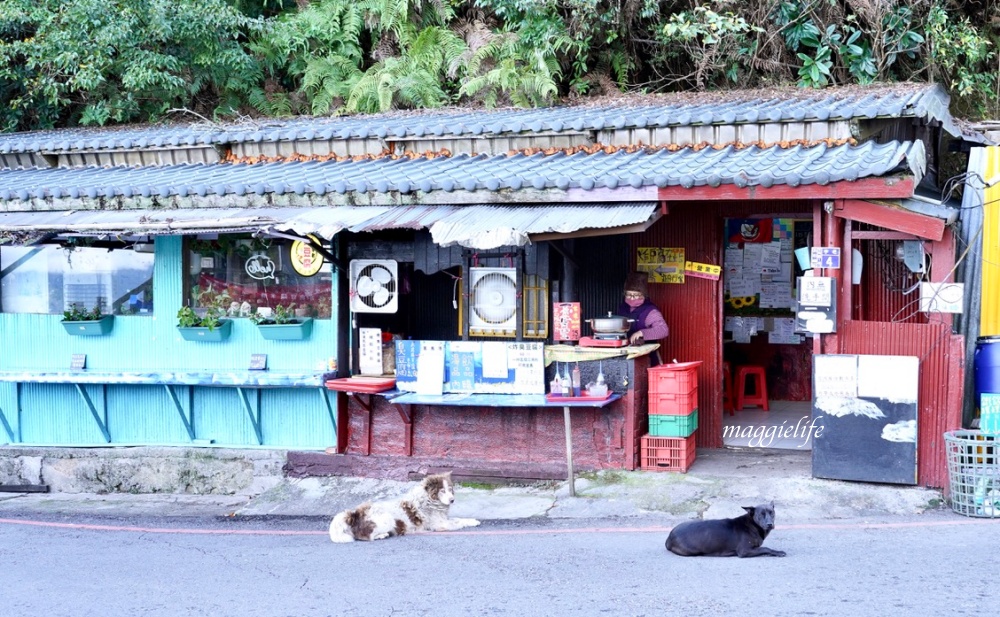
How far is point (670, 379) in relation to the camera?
1080 cm

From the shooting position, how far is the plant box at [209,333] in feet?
39.4

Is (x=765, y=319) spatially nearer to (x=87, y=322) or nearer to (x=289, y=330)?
(x=289, y=330)

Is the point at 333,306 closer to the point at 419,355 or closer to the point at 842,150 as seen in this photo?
the point at 419,355

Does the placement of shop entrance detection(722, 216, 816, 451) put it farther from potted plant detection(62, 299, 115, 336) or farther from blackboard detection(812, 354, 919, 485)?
potted plant detection(62, 299, 115, 336)

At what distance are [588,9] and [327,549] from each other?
10.7 m

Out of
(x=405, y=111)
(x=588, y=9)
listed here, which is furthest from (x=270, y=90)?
(x=588, y=9)

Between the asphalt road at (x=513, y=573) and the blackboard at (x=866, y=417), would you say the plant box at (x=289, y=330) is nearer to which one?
the asphalt road at (x=513, y=573)

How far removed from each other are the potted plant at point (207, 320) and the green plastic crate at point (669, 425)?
505 centimetres

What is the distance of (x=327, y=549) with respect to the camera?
29.3ft

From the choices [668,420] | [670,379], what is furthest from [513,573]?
[670,379]

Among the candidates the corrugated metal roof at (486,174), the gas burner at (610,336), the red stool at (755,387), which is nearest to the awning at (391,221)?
the corrugated metal roof at (486,174)

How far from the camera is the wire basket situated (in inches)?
357

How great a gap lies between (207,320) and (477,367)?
3.30 meters

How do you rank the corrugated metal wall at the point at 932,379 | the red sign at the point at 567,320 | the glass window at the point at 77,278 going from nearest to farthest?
the corrugated metal wall at the point at 932,379 → the red sign at the point at 567,320 → the glass window at the point at 77,278
